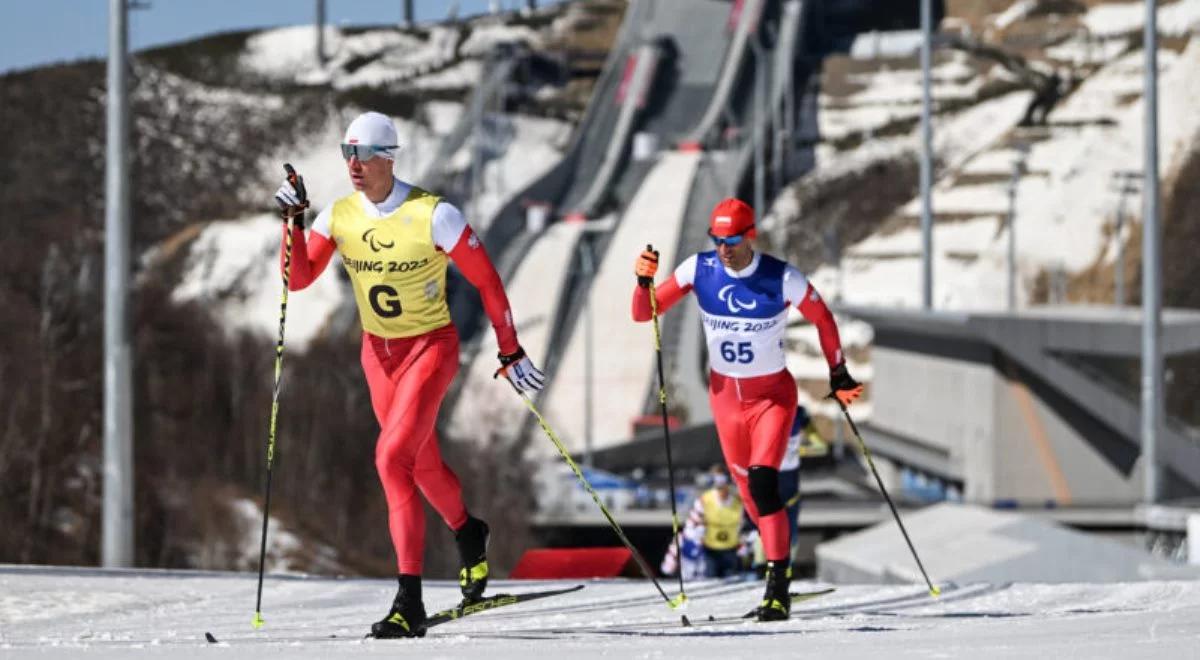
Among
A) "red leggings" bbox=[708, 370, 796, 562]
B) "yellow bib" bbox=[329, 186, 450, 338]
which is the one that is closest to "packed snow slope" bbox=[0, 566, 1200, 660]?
"red leggings" bbox=[708, 370, 796, 562]

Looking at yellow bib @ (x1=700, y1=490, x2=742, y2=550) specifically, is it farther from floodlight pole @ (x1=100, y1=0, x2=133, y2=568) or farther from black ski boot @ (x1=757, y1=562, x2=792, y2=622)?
black ski boot @ (x1=757, y1=562, x2=792, y2=622)

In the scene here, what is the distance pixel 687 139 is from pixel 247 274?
71.5 feet

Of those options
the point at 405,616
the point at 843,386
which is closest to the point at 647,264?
the point at 843,386

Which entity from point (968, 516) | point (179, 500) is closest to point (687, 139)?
point (179, 500)

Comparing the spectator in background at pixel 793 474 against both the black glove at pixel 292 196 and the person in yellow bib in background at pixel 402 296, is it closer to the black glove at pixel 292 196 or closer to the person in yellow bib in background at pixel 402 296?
the person in yellow bib in background at pixel 402 296

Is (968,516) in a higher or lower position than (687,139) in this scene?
lower

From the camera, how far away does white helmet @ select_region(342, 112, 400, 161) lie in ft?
29.4

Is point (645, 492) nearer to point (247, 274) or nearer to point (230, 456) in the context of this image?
point (230, 456)

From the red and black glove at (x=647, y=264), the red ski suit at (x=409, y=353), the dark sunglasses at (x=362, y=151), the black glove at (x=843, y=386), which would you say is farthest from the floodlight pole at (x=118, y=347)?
the dark sunglasses at (x=362, y=151)

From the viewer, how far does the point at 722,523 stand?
15.3 metres

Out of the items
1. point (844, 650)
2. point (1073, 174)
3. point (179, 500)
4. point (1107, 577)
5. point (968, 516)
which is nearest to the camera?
point (844, 650)

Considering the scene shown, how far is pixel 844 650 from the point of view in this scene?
770cm

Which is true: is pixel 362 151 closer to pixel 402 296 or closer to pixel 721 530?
pixel 402 296

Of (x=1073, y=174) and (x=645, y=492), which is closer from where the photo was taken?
(x=645, y=492)
